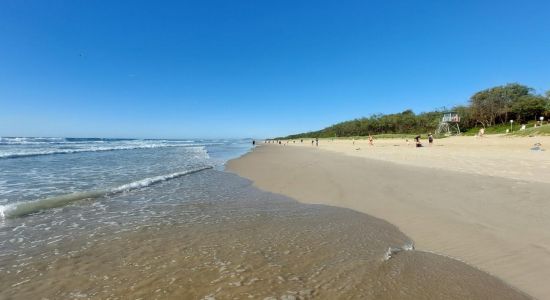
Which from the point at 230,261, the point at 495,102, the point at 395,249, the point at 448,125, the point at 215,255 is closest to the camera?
the point at 230,261

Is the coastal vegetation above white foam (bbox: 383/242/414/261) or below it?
above

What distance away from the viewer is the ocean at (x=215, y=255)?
3633 mm

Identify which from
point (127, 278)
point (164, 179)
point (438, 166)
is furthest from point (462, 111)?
point (127, 278)

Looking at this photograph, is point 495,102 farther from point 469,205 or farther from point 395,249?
point 395,249

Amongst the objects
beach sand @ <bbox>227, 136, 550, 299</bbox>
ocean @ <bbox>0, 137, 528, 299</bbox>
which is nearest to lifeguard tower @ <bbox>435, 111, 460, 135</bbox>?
beach sand @ <bbox>227, 136, 550, 299</bbox>

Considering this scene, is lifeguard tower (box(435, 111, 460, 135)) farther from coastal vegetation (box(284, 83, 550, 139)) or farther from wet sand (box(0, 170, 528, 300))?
wet sand (box(0, 170, 528, 300))

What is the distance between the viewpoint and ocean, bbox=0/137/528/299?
11.9 feet

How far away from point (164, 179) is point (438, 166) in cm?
1345

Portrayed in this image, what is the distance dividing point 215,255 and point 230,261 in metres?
0.39

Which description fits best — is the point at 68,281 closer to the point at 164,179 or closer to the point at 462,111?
the point at 164,179

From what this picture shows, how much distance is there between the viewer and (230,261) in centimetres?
452

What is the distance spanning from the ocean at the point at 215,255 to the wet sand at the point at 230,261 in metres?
0.02

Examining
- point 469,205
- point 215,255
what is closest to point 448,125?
point 469,205

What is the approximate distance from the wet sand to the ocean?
2cm
